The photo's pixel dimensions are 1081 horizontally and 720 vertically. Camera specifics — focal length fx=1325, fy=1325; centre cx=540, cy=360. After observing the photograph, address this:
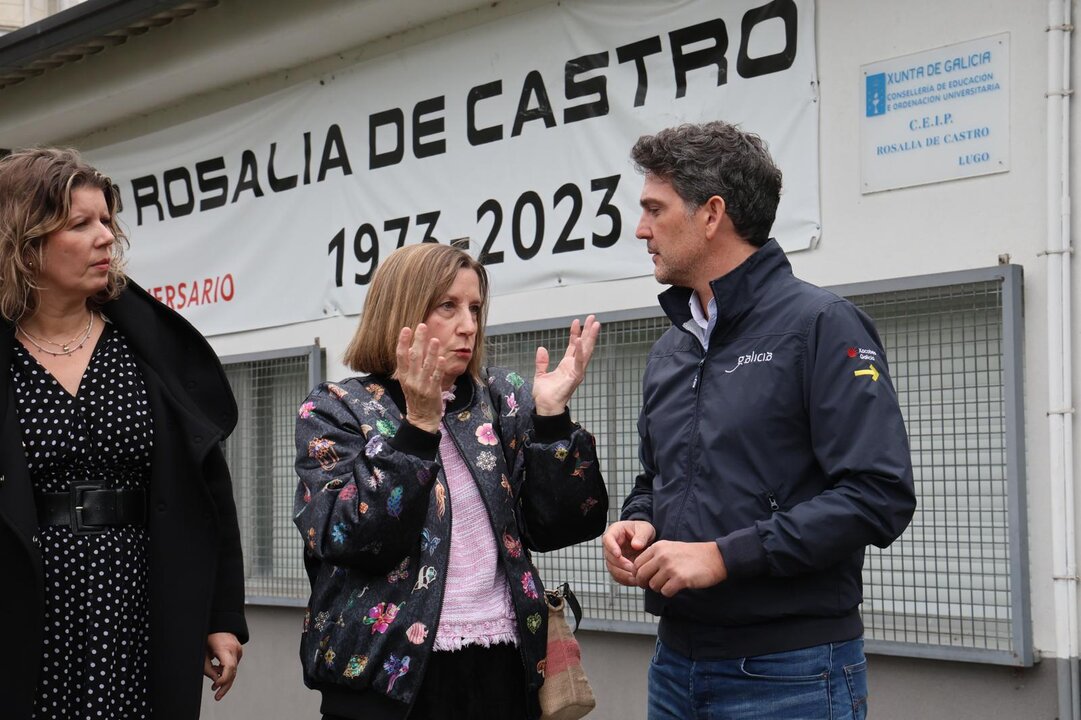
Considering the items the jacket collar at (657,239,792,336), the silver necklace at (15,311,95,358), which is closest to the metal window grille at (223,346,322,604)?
the silver necklace at (15,311,95,358)

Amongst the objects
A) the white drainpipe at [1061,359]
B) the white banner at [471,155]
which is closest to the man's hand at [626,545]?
the white drainpipe at [1061,359]

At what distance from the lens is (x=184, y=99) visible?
7742mm

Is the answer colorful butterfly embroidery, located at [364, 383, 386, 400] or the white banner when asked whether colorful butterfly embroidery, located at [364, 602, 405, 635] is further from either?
the white banner

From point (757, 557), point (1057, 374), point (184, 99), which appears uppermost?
point (184, 99)

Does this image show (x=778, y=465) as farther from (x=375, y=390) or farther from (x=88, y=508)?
(x=88, y=508)

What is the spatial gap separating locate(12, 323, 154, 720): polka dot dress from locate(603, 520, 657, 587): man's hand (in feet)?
3.77

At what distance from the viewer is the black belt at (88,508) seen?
3027 mm

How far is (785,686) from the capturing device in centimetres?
262

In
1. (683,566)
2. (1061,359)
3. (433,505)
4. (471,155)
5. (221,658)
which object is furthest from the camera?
(471,155)

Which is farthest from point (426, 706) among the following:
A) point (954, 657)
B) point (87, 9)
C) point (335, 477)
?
point (87, 9)

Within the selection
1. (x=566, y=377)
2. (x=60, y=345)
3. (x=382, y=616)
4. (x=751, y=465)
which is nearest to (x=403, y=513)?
(x=382, y=616)

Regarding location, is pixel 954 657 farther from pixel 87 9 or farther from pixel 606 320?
pixel 87 9

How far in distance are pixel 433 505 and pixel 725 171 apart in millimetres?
994

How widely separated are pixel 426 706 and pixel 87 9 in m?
5.19
